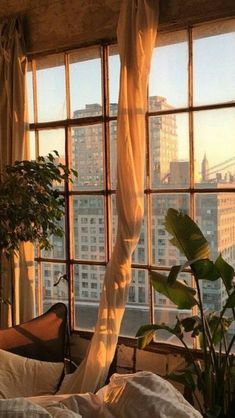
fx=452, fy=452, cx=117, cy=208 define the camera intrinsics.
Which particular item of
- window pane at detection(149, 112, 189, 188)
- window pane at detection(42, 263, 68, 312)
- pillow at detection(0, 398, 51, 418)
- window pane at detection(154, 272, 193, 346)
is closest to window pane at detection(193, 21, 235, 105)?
window pane at detection(149, 112, 189, 188)

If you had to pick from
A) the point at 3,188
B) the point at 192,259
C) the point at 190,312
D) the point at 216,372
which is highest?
the point at 3,188

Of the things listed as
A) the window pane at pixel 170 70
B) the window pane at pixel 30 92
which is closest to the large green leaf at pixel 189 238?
the window pane at pixel 170 70

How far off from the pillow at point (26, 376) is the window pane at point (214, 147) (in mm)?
1362

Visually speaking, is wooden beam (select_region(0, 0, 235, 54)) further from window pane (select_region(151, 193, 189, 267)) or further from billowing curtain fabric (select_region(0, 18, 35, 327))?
window pane (select_region(151, 193, 189, 267))

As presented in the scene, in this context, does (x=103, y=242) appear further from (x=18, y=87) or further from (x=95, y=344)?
(x=18, y=87)

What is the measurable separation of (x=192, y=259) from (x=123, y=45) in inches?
50.7

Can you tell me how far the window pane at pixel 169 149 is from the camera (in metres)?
2.71

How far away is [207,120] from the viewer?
2639 mm

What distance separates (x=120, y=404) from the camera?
1.76 m

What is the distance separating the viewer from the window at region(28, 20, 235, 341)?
260cm

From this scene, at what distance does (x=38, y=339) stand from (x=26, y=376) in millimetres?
251

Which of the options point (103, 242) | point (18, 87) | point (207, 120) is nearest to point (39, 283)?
point (103, 242)

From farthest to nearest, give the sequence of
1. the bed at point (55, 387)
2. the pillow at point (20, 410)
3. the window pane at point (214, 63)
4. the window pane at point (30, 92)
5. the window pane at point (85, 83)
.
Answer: the window pane at point (30, 92) → the window pane at point (85, 83) → the window pane at point (214, 63) → the bed at point (55, 387) → the pillow at point (20, 410)

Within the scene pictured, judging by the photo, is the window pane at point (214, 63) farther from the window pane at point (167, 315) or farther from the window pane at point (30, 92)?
the window pane at point (30, 92)
